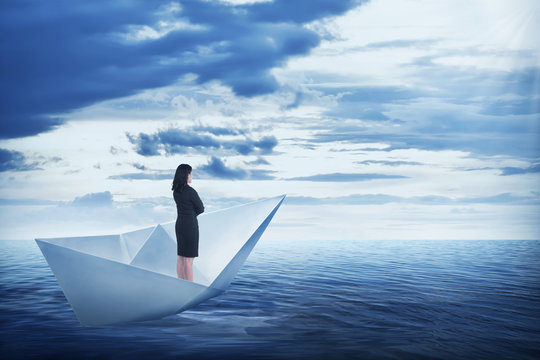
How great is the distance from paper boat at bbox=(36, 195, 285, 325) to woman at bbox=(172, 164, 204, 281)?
550 millimetres

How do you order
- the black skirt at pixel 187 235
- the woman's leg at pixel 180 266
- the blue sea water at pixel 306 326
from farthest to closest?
1. the woman's leg at pixel 180 266
2. the black skirt at pixel 187 235
3. the blue sea water at pixel 306 326

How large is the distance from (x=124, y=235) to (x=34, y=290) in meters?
2.21

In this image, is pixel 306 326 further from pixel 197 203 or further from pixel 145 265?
pixel 145 265

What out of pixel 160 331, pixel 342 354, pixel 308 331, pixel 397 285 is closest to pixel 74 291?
pixel 160 331

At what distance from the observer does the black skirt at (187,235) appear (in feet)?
22.8

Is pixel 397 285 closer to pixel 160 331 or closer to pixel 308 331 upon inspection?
pixel 308 331

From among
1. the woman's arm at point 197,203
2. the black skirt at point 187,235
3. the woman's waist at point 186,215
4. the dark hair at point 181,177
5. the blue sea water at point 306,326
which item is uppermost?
the dark hair at point 181,177

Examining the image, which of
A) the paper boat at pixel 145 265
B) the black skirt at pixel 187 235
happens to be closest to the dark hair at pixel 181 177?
the black skirt at pixel 187 235

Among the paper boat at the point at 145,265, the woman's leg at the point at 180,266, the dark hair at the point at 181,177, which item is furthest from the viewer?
the woman's leg at the point at 180,266

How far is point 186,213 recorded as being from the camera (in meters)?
6.96

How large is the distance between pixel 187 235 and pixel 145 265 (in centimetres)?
224

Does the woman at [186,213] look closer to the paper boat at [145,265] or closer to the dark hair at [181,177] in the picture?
the dark hair at [181,177]

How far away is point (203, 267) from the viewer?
29.3ft

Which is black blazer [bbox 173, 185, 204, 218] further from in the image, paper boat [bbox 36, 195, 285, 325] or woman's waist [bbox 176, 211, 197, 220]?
paper boat [bbox 36, 195, 285, 325]
